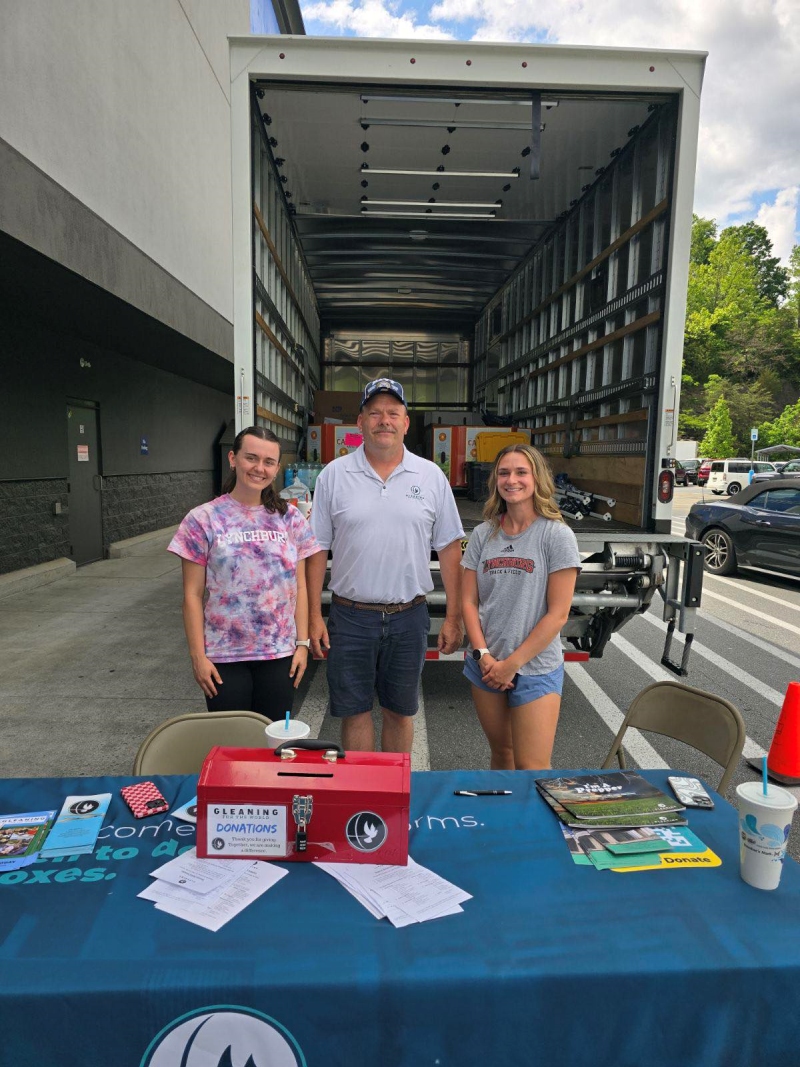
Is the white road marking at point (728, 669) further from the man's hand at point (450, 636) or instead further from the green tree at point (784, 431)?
the green tree at point (784, 431)

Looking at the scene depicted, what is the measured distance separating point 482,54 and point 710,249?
82351 millimetres

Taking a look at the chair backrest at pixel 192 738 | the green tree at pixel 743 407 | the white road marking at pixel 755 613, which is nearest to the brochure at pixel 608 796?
the chair backrest at pixel 192 738

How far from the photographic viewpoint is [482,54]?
12.0ft

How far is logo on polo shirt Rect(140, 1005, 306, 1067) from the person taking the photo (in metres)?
1.16

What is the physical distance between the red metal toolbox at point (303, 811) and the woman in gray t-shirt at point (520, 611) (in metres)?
1.06

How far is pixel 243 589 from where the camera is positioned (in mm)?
2516

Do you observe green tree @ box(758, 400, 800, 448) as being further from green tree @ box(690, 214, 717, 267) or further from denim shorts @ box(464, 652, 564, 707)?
denim shorts @ box(464, 652, 564, 707)

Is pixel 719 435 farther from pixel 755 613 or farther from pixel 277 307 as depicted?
pixel 277 307

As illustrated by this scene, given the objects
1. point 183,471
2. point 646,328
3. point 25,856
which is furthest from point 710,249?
point 25,856

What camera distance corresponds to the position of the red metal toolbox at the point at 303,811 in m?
1.45

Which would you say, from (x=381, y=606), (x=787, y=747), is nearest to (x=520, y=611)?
(x=381, y=606)

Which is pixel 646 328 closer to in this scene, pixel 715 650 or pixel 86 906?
pixel 715 650

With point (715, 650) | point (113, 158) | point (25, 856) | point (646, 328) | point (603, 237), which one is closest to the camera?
point (25, 856)

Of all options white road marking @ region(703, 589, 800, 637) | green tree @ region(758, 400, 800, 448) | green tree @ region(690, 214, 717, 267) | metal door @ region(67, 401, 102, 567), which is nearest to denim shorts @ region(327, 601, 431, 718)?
white road marking @ region(703, 589, 800, 637)
